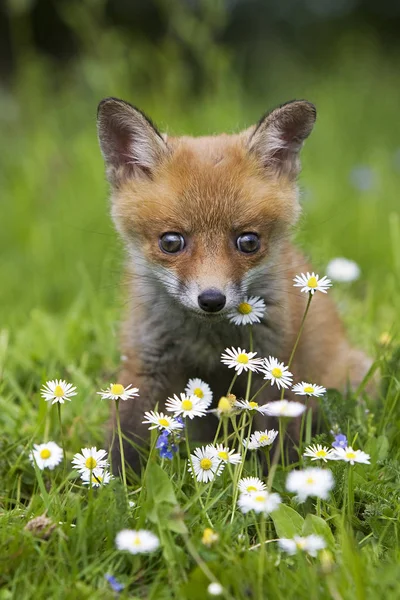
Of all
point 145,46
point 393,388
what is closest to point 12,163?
point 145,46

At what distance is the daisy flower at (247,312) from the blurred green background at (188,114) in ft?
2.25

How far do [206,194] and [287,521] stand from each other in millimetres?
1086

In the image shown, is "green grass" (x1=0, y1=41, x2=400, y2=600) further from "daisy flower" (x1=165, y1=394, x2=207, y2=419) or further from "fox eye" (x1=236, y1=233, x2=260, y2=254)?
"fox eye" (x1=236, y1=233, x2=260, y2=254)

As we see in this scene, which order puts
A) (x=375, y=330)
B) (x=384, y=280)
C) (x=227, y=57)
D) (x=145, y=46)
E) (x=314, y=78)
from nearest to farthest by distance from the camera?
(x=375, y=330), (x=384, y=280), (x=227, y=57), (x=145, y=46), (x=314, y=78)

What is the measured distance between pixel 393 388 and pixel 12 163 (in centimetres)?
451

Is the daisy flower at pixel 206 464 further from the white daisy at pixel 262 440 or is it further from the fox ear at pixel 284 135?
the fox ear at pixel 284 135

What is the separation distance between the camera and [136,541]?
1753mm

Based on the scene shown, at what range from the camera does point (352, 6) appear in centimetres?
970

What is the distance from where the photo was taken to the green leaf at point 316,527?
6.50 feet

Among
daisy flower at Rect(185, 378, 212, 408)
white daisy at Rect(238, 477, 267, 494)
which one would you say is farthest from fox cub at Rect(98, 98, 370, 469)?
white daisy at Rect(238, 477, 267, 494)

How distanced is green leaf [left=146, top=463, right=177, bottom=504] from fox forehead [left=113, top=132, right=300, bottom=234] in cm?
84

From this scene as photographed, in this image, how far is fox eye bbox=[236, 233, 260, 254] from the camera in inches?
99.7

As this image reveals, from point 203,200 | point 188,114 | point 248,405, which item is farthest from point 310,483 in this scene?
point 188,114

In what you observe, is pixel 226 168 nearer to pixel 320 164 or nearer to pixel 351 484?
pixel 351 484
